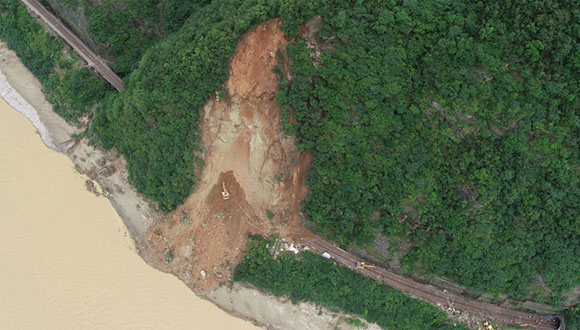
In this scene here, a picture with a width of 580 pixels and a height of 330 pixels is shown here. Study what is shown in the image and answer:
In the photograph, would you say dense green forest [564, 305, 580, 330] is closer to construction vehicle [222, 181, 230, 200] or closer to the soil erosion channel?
the soil erosion channel

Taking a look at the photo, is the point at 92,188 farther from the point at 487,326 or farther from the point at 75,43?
the point at 487,326

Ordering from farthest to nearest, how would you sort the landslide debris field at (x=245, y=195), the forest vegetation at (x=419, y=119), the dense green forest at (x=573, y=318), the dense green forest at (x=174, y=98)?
the dense green forest at (x=573, y=318) < the landslide debris field at (x=245, y=195) < the dense green forest at (x=174, y=98) < the forest vegetation at (x=419, y=119)

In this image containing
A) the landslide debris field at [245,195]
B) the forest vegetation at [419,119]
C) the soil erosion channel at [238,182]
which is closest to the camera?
the forest vegetation at [419,119]

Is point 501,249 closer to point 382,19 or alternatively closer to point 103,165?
point 382,19

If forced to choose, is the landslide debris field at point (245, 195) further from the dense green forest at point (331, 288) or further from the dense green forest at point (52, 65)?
the dense green forest at point (52, 65)

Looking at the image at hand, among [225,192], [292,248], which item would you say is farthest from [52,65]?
[292,248]

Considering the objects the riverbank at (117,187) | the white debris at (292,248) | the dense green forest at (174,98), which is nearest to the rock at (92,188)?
the riverbank at (117,187)

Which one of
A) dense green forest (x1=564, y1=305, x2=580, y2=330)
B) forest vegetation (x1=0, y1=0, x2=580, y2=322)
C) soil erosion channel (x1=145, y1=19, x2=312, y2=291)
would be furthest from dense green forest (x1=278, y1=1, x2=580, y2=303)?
dense green forest (x1=564, y1=305, x2=580, y2=330)

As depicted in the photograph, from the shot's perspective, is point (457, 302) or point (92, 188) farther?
point (92, 188)
